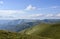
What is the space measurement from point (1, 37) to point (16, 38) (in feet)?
4.90

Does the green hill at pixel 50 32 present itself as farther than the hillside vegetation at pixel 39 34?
Yes

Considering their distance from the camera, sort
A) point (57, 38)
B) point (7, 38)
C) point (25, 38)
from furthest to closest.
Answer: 1. point (57, 38)
2. point (25, 38)
3. point (7, 38)

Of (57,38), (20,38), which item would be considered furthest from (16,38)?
(57,38)

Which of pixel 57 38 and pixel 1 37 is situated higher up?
pixel 1 37

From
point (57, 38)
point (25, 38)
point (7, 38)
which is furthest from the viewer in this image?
point (57, 38)

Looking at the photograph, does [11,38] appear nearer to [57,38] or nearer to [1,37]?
[1,37]

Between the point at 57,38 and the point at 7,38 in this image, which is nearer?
the point at 7,38

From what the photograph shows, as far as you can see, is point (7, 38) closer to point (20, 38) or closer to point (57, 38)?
point (20, 38)

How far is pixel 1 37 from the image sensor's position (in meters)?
15.1

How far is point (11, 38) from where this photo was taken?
1487cm

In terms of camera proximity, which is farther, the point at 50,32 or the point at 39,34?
the point at 39,34

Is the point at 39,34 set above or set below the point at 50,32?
below

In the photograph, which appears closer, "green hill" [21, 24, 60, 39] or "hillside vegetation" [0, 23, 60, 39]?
"hillside vegetation" [0, 23, 60, 39]

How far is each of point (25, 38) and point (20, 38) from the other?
712 millimetres
